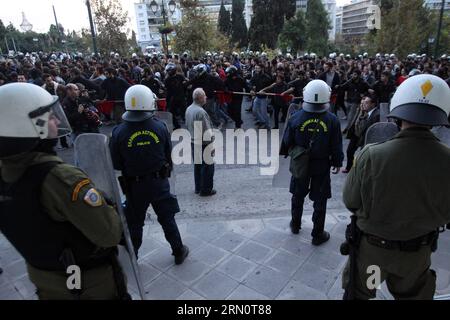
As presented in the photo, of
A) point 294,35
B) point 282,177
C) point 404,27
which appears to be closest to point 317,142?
point 282,177

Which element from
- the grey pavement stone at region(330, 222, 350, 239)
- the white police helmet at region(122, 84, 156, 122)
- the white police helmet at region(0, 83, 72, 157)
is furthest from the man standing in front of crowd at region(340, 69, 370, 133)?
the white police helmet at region(0, 83, 72, 157)

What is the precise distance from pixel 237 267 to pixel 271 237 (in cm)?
74

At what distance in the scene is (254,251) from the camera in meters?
3.76

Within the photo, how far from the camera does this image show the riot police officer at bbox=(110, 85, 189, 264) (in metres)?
3.15

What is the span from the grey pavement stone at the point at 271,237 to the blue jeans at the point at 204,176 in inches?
59.6

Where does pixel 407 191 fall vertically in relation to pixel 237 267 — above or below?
above

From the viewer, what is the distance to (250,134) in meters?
9.40

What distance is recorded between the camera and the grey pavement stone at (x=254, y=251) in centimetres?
363

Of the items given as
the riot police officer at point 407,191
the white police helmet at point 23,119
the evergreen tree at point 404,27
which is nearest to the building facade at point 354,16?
the evergreen tree at point 404,27

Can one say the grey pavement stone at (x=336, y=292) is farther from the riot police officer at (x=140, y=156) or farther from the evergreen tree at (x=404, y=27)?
the evergreen tree at (x=404, y=27)

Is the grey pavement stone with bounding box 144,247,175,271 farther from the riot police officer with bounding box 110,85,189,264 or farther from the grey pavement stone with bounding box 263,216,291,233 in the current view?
the grey pavement stone with bounding box 263,216,291,233

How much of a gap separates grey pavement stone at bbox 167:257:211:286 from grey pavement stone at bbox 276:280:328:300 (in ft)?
2.85

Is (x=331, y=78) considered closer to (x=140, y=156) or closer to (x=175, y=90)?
(x=175, y=90)

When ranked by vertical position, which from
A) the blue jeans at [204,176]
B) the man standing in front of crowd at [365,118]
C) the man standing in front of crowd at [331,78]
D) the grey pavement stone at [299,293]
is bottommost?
the grey pavement stone at [299,293]
